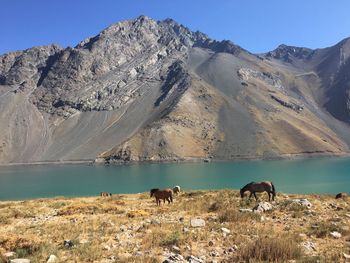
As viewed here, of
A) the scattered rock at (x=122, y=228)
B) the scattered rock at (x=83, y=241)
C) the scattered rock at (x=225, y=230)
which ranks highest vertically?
the scattered rock at (x=225, y=230)

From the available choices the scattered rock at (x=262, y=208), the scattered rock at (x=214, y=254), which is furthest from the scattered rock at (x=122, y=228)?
the scattered rock at (x=262, y=208)

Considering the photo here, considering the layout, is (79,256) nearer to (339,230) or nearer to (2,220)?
(339,230)

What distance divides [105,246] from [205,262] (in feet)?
13.9

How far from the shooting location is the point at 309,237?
16.2 metres

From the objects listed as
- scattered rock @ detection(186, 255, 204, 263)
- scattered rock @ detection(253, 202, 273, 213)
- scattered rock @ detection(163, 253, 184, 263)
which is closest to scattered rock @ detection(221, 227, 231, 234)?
scattered rock @ detection(163, 253, 184, 263)

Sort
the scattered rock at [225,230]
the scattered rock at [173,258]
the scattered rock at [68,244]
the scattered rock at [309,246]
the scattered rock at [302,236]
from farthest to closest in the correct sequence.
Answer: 1. the scattered rock at [225,230]
2. the scattered rock at [302,236]
3. the scattered rock at [68,244]
4. the scattered rock at [309,246]
5. the scattered rock at [173,258]

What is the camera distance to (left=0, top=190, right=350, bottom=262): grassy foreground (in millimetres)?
13398

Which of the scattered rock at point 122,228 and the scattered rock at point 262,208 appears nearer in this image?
the scattered rock at point 122,228

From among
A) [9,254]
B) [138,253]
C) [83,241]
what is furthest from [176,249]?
[9,254]

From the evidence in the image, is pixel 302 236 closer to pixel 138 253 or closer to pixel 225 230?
pixel 225 230

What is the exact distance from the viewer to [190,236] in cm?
1612

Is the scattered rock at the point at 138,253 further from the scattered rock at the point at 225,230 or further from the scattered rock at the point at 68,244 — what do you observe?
the scattered rock at the point at 225,230

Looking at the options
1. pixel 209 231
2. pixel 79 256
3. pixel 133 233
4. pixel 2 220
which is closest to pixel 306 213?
pixel 209 231

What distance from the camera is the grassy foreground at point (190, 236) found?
1340 centimetres
